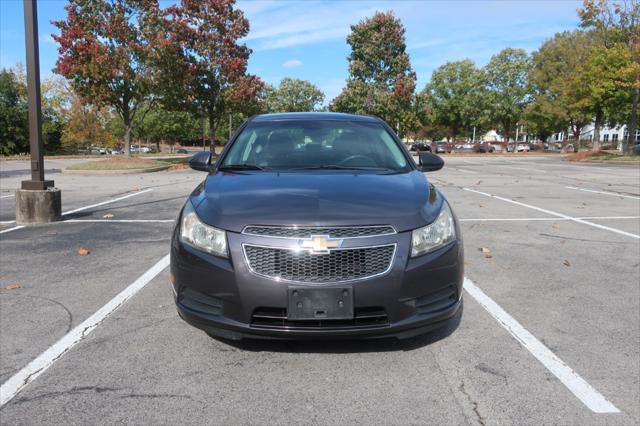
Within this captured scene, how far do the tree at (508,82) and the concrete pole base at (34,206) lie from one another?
55389 mm

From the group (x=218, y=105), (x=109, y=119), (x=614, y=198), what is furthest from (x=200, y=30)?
(x=109, y=119)

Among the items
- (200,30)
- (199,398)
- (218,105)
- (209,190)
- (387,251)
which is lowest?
(199,398)

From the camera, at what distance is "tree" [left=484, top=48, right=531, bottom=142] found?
186 feet

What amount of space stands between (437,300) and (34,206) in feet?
23.0

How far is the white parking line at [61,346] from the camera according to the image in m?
2.72

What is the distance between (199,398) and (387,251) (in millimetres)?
1266

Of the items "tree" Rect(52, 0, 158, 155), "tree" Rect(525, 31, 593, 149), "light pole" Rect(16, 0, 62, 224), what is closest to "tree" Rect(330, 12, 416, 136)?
"tree" Rect(525, 31, 593, 149)

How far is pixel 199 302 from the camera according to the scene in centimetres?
286

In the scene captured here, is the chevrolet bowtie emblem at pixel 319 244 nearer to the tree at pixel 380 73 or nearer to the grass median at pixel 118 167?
the grass median at pixel 118 167

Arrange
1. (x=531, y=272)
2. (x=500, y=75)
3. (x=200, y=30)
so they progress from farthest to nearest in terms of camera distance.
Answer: (x=500, y=75) < (x=200, y=30) < (x=531, y=272)

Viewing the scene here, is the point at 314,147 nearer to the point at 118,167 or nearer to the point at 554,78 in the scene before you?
the point at 118,167

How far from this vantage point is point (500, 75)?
5744 centimetres

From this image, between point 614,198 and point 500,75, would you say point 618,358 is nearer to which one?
point 614,198

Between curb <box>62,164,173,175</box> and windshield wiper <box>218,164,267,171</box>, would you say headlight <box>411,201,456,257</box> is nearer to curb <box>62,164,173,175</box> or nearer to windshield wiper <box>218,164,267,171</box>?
windshield wiper <box>218,164,267,171</box>
